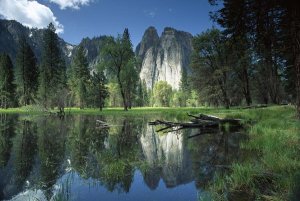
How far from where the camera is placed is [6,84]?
79250mm

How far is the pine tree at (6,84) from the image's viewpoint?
7719 cm

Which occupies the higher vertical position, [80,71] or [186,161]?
[80,71]

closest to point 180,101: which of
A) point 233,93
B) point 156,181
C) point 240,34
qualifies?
point 233,93

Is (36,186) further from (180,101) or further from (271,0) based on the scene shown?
(180,101)

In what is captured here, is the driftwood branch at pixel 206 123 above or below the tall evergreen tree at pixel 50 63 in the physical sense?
below

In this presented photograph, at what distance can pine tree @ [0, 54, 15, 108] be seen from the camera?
7719cm

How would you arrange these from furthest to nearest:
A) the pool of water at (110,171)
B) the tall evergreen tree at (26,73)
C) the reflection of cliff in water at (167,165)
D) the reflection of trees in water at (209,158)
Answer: the tall evergreen tree at (26,73), the reflection of trees in water at (209,158), the reflection of cliff in water at (167,165), the pool of water at (110,171)

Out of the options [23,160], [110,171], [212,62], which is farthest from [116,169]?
[212,62]

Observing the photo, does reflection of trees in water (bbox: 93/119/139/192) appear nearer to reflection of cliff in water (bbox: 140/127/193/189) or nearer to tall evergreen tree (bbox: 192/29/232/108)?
reflection of cliff in water (bbox: 140/127/193/189)

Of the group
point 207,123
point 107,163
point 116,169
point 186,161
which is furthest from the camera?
point 207,123

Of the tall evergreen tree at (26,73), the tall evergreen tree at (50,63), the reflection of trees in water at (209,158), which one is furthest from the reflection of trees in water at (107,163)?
the tall evergreen tree at (26,73)

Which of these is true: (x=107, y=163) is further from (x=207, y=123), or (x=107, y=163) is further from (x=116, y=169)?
(x=207, y=123)

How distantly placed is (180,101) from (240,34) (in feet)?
397

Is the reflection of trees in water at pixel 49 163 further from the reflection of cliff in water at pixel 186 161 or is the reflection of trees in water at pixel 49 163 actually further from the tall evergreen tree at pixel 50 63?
the tall evergreen tree at pixel 50 63
